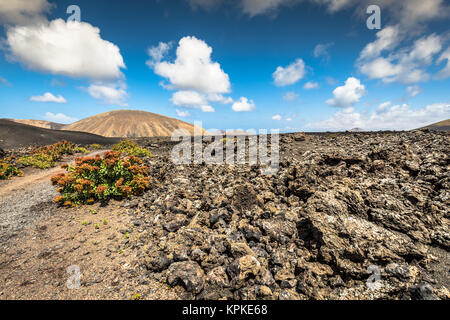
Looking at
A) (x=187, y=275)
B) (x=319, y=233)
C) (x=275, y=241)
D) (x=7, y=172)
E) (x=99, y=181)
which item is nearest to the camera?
(x=187, y=275)

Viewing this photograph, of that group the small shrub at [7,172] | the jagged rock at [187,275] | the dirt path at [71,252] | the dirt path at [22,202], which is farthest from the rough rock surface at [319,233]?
the small shrub at [7,172]

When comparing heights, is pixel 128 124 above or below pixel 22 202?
above

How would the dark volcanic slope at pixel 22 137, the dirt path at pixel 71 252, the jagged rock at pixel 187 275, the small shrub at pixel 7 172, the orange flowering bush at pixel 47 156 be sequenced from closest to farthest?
the jagged rock at pixel 187 275, the dirt path at pixel 71 252, the small shrub at pixel 7 172, the orange flowering bush at pixel 47 156, the dark volcanic slope at pixel 22 137

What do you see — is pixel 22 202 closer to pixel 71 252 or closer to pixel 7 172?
pixel 71 252

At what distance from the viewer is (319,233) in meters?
4.66

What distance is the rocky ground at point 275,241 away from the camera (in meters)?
4.05

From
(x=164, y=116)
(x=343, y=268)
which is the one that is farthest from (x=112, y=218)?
(x=164, y=116)

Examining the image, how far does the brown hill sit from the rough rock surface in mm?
75847

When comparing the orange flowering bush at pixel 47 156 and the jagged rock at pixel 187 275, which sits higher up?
the orange flowering bush at pixel 47 156

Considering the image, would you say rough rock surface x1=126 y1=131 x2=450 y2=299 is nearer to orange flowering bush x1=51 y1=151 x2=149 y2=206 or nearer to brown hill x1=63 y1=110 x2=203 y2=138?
orange flowering bush x1=51 y1=151 x2=149 y2=206

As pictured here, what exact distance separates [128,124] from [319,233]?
3622 inches

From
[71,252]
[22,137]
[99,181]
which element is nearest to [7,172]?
[99,181]

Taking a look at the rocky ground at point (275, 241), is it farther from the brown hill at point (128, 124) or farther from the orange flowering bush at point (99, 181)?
the brown hill at point (128, 124)

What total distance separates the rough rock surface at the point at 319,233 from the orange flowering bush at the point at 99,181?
1.86 metres
